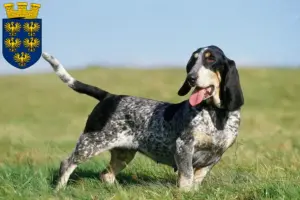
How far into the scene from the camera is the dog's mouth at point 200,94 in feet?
25.1

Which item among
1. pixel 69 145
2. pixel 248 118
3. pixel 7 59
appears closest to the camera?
pixel 7 59

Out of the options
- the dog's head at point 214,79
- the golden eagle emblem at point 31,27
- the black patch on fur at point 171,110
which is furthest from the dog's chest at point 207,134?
the golden eagle emblem at point 31,27

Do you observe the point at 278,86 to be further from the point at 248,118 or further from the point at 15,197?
the point at 15,197

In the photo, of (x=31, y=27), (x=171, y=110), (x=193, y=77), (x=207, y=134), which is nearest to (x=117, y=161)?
(x=171, y=110)

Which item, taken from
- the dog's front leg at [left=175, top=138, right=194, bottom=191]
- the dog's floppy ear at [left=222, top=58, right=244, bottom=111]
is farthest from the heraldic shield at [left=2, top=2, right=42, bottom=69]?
the dog's floppy ear at [left=222, top=58, right=244, bottom=111]

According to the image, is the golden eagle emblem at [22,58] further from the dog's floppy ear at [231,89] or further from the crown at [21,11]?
the dog's floppy ear at [231,89]

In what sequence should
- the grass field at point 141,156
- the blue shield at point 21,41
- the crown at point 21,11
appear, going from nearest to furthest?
the grass field at point 141,156 < the crown at point 21,11 < the blue shield at point 21,41

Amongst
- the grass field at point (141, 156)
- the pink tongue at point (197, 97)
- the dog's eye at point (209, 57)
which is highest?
the dog's eye at point (209, 57)

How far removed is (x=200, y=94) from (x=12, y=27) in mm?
6909

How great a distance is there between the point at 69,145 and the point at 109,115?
10265mm

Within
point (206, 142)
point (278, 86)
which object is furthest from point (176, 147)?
point (278, 86)

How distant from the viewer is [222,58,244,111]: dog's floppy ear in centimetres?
778

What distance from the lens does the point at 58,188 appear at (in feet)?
28.6

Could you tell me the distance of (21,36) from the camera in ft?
44.9
